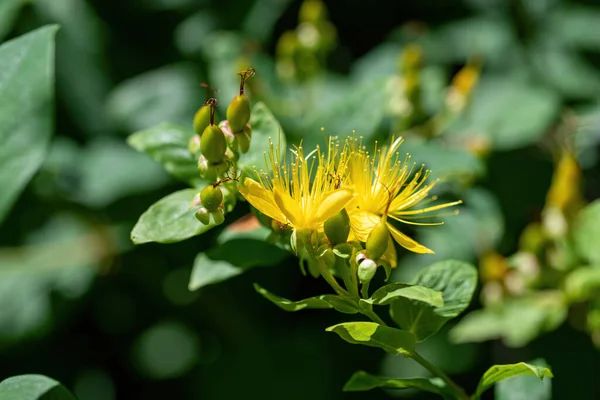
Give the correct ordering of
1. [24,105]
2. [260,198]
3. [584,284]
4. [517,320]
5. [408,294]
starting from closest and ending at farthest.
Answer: [408,294] < [260,198] < [24,105] < [584,284] < [517,320]

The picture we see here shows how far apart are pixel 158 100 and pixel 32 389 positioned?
121cm

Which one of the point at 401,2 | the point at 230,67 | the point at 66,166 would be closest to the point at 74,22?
the point at 66,166

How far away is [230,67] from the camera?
1.86m

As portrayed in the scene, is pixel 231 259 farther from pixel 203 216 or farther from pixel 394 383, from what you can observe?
pixel 394 383

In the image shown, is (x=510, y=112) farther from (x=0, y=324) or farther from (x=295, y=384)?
(x=0, y=324)

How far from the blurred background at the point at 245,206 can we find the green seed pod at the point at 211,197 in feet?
2.07

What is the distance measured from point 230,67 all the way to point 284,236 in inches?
34.0

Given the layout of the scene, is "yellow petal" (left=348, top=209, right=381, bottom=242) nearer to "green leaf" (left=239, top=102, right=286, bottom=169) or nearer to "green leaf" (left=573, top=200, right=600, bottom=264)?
"green leaf" (left=239, top=102, right=286, bottom=169)

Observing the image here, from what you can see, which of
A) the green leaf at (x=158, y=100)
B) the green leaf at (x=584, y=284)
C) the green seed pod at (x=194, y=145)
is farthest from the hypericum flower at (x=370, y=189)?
the green leaf at (x=158, y=100)

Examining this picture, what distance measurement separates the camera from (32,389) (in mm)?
984

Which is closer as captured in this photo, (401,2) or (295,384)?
(295,384)

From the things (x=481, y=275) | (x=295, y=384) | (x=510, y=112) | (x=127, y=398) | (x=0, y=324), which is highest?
(x=510, y=112)

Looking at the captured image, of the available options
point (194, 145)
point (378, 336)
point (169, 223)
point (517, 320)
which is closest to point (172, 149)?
point (194, 145)

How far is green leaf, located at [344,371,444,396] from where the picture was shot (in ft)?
3.27
